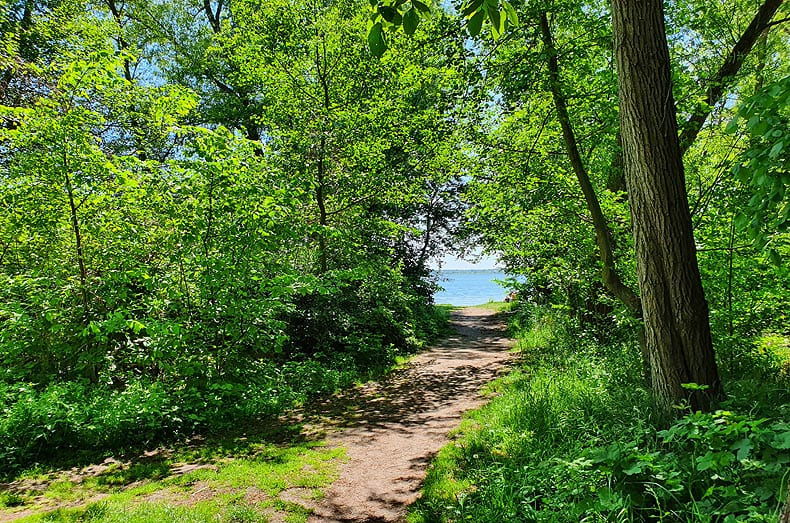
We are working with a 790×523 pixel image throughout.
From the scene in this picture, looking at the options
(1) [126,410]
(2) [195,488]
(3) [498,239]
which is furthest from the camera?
(3) [498,239]

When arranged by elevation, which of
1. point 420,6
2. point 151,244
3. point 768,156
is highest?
point 420,6

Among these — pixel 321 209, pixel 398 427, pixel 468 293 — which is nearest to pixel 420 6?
pixel 398 427

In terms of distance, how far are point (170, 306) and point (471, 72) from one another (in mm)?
5093

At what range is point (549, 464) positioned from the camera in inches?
127

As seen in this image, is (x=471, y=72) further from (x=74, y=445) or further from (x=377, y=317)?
(x=377, y=317)

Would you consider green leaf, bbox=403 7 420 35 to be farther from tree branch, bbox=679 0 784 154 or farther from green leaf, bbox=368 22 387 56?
tree branch, bbox=679 0 784 154

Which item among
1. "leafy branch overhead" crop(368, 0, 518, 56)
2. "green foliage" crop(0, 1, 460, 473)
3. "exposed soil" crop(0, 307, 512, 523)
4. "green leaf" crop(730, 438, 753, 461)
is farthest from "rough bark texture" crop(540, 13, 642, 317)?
"leafy branch overhead" crop(368, 0, 518, 56)

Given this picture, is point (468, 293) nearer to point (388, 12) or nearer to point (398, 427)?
point (398, 427)

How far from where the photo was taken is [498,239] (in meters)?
8.12

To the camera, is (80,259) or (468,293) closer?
→ (80,259)

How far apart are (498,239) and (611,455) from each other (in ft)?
19.4

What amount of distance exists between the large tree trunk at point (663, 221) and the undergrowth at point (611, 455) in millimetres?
319

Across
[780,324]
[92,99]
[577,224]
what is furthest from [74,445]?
[780,324]

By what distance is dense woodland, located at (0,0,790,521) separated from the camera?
9.61ft
